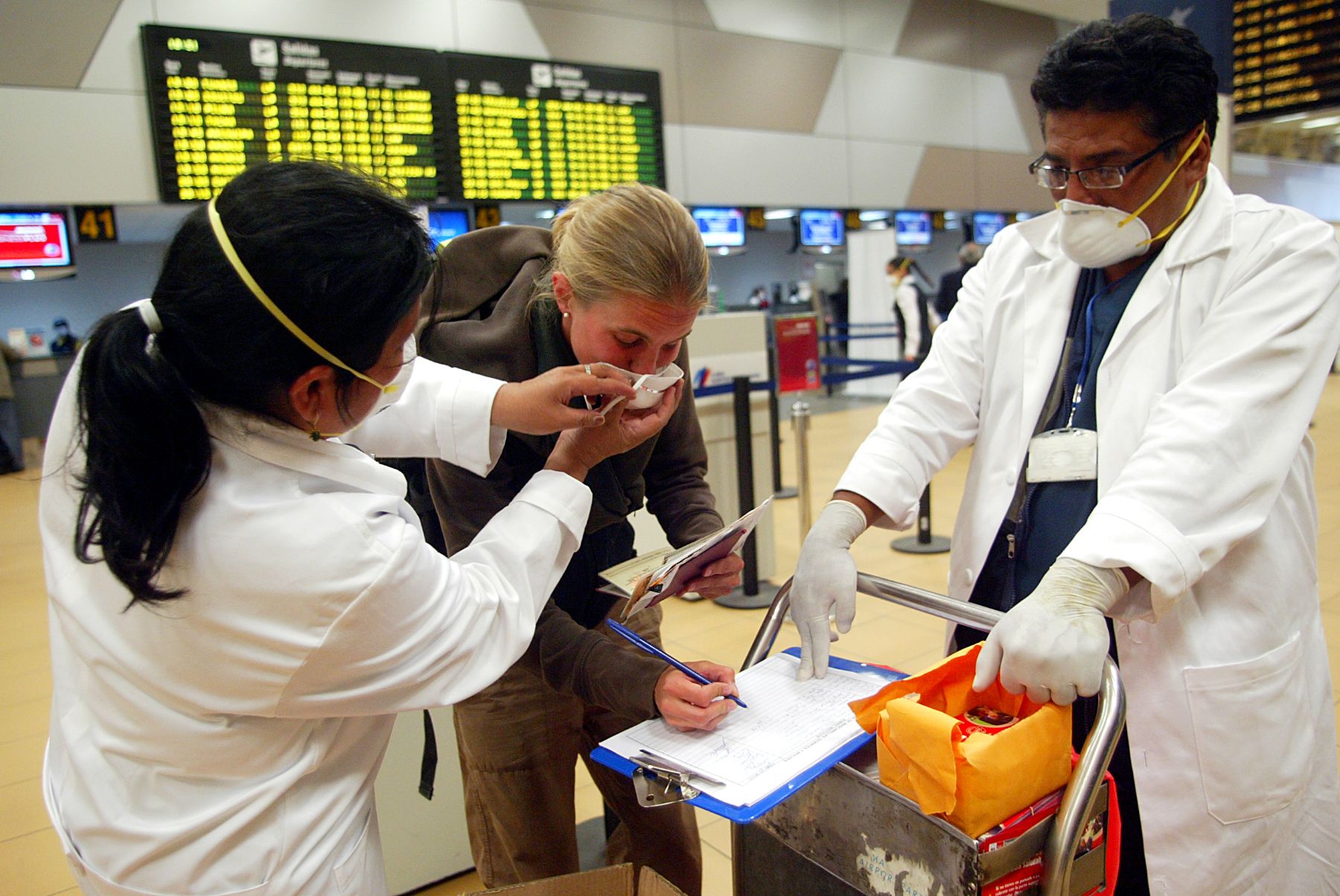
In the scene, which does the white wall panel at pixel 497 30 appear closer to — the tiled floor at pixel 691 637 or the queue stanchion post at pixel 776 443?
the queue stanchion post at pixel 776 443

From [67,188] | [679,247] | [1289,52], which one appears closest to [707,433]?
[679,247]

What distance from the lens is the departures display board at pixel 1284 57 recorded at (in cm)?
635

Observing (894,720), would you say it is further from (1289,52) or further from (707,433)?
(1289,52)

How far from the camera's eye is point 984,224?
11.0m

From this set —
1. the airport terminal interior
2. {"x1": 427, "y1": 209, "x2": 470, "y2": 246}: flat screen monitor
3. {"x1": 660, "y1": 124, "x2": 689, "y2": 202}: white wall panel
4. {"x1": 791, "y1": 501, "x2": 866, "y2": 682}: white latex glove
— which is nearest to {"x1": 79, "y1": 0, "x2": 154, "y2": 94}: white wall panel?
the airport terminal interior

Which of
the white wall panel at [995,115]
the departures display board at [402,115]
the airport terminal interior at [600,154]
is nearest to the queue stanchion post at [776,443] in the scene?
the airport terminal interior at [600,154]

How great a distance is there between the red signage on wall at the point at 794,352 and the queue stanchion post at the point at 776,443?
101 mm

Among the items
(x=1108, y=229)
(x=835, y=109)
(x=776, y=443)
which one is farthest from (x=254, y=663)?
(x=835, y=109)

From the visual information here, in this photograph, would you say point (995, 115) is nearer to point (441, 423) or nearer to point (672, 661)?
point (441, 423)

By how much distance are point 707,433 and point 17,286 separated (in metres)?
11.1

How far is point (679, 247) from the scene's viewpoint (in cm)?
142

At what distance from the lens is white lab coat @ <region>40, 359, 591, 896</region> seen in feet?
3.06

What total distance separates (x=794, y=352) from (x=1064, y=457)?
12.3 feet

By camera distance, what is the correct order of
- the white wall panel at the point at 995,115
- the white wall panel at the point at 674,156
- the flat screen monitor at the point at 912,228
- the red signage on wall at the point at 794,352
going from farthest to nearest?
the white wall panel at the point at 995,115 < the flat screen monitor at the point at 912,228 < the white wall panel at the point at 674,156 < the red signage on wall at the point at 794,352
